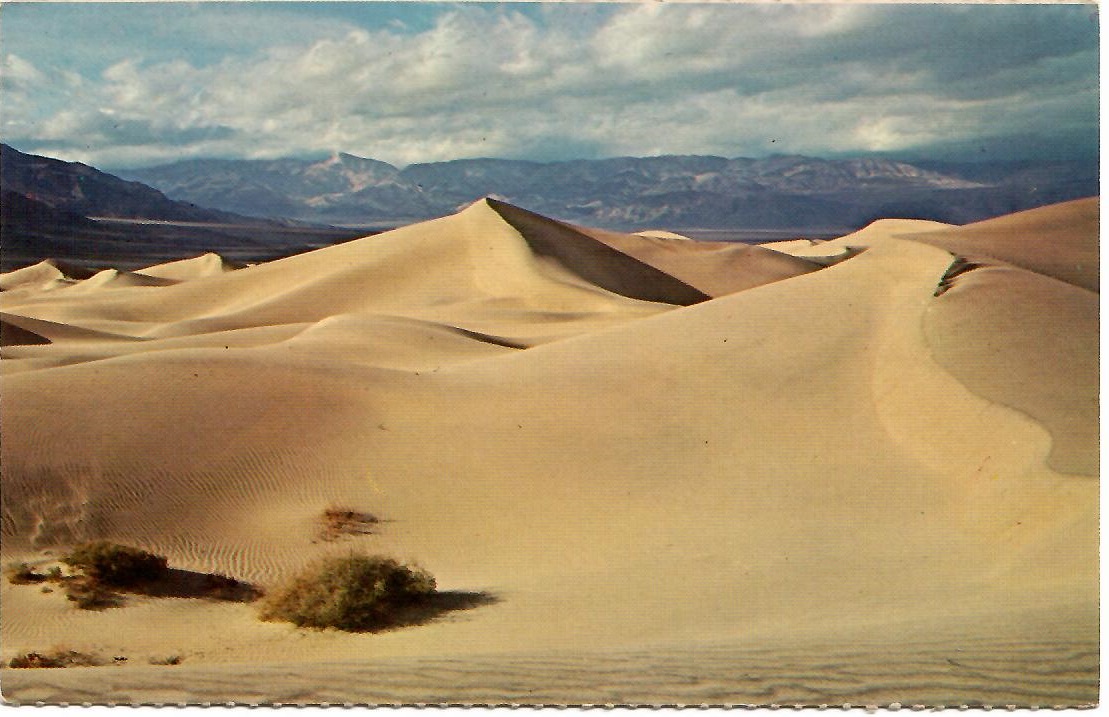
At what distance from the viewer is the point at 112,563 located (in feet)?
28.1

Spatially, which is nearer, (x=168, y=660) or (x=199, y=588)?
(x=168, y=660)

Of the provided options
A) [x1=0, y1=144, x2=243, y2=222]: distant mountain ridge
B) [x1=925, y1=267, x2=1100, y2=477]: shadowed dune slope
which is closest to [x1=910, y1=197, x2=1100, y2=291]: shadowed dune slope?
[x1=925, y1=267, x2=1100, y2=477]: shadowed dune slope

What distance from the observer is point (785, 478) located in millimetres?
10383

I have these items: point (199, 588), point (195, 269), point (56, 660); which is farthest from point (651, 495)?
point (195, 269)

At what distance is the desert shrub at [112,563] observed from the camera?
8516mm

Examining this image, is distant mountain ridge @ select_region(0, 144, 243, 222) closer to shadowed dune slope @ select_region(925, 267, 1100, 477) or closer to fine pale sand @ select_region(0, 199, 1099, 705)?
fine pale sand @ select_region(0, 199, 1099, 705)

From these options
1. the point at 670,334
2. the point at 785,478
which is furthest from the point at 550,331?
the point at 785,478

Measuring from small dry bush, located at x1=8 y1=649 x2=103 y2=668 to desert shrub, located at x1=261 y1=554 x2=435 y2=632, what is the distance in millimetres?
1304

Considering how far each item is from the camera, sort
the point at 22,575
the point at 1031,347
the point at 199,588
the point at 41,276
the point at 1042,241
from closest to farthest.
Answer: the point at 22,575 → the point at 199,588 → the point at 1031,347 → the point at 1042,241 → the point at 41,276

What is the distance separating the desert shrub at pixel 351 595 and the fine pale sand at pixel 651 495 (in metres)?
0.19

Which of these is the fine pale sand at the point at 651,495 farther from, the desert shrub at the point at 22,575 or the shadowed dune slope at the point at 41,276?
the shadowed dune slope at the point at 41,276

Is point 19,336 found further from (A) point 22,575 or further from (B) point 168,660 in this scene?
(B) point 168,660

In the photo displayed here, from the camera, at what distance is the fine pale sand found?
19.2 ft

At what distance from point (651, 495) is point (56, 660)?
5.53m
